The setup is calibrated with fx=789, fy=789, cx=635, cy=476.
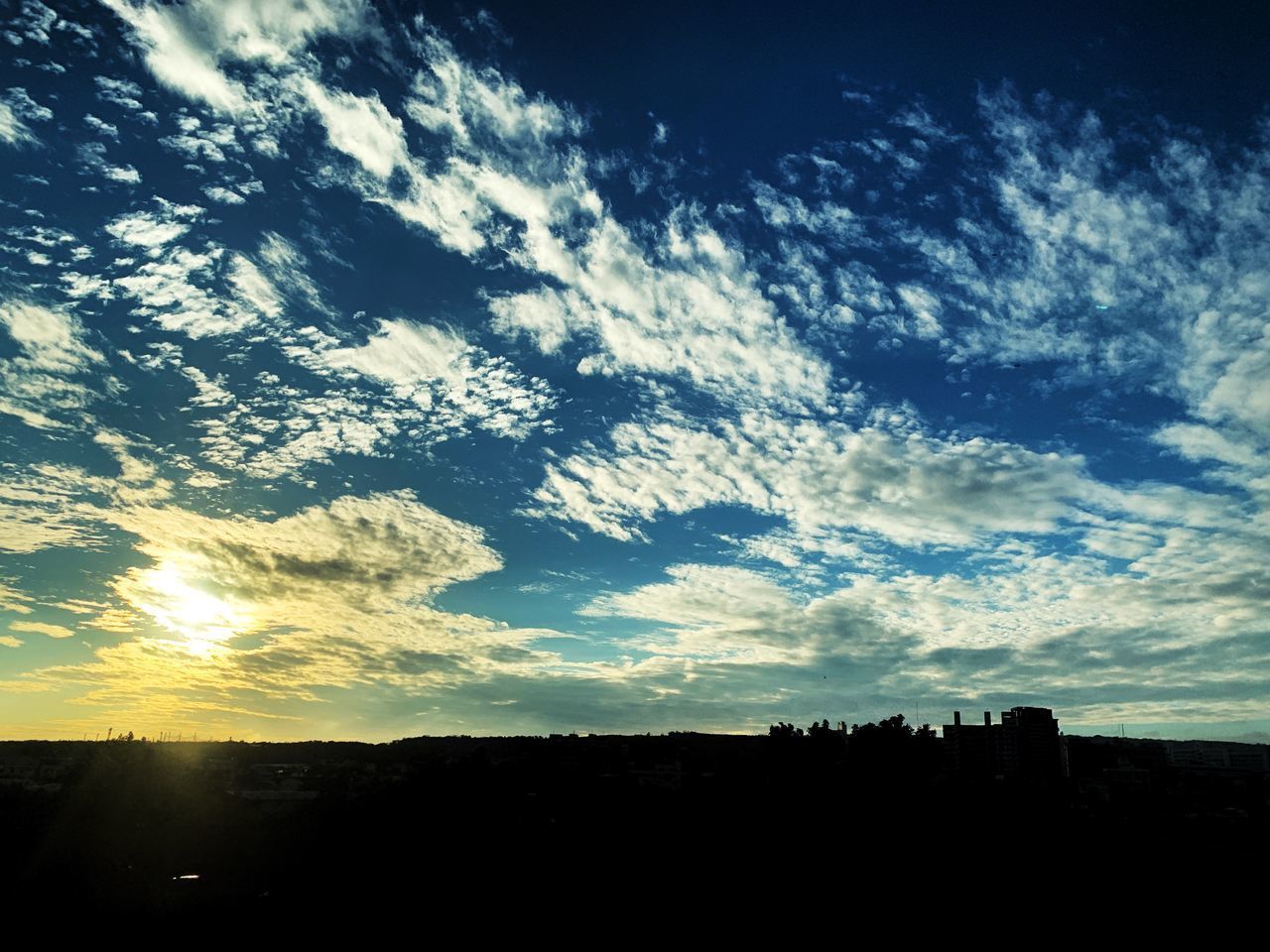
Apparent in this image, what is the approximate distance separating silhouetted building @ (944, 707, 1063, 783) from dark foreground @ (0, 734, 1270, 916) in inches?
1824

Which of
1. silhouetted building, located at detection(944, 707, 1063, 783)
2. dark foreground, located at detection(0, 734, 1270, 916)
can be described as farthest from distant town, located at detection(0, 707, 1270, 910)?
silhouetted building, located at detection(944, 707, 1063, 783)

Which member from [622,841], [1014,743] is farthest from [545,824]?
[1014,743]

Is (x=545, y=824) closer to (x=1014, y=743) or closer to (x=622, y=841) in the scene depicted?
(x=622, y=841)

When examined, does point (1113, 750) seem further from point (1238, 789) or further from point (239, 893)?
point (239, 893)

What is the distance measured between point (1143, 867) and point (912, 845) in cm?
1056

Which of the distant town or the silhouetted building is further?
the silhouetted building

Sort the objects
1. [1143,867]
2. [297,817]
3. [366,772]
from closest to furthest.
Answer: [1143,867] < [297,817] < [366,772]

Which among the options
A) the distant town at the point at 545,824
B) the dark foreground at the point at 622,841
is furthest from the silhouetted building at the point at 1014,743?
the dark foreground at the point at 622,841

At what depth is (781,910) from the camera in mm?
34812

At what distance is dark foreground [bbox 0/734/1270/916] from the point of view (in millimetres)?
37969

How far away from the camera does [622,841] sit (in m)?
49.1

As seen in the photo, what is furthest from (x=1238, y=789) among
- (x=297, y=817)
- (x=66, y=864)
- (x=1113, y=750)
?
(x=66, y=864)

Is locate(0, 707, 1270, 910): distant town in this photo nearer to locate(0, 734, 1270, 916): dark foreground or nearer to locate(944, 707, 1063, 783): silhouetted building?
locate(0, 734, 1270, 916): dark foreground

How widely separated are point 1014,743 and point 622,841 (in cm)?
12294
